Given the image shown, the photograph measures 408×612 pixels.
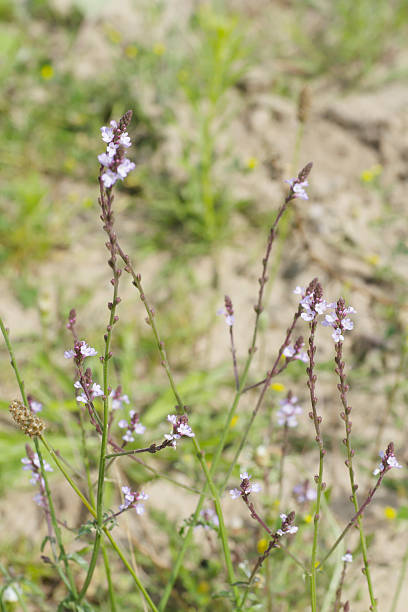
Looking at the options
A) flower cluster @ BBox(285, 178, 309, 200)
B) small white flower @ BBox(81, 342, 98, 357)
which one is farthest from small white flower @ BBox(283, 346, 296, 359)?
small white flower @ BBox(81, 342, 98, 357)

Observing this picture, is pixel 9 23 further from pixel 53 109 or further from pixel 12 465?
pixel 12 465

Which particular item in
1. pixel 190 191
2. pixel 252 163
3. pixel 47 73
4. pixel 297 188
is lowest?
pixel 297 188

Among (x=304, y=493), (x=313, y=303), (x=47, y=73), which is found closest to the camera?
(x=313, y=303)

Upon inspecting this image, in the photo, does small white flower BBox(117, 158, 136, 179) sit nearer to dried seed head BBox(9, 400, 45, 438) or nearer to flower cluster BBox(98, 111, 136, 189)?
flower cluster BBox(98, 111, 136, 189)

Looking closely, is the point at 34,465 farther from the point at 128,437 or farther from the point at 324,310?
the point at 324,310

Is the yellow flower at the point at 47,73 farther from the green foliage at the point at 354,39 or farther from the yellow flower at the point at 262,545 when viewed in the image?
the yellow flower at the point at 262,545

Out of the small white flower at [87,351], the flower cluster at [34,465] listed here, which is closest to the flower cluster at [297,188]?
the small white flower at [87,351]

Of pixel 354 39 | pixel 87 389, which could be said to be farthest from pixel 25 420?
pixel 354 39
